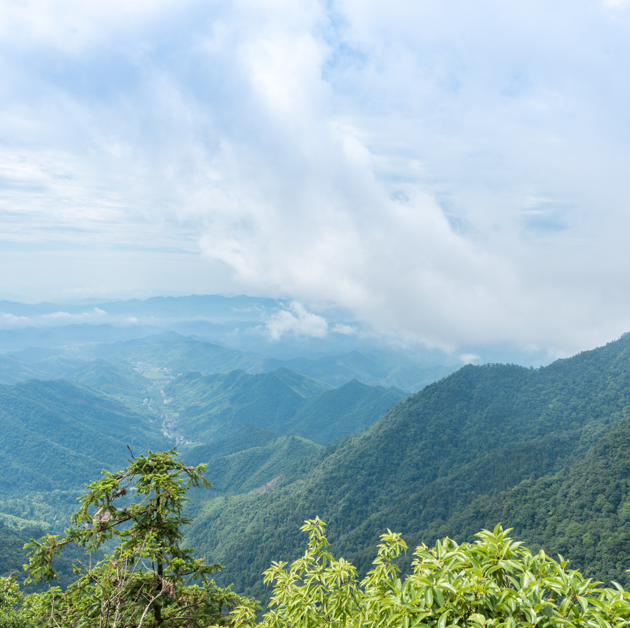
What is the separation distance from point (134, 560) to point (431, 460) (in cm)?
16023

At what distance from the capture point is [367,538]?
4370 inches

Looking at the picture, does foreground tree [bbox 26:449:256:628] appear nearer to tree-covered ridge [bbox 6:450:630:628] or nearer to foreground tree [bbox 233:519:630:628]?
tree-covered ridge [bbox 6:450:630:628]

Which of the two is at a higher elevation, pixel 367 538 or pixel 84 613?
pixel 84 613

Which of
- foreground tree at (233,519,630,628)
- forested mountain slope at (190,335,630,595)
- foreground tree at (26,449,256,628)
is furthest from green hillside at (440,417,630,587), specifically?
foreground tree at (233,519,630,628)

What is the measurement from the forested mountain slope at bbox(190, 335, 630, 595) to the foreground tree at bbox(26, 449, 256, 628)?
9733 cm

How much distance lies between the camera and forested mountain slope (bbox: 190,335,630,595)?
115 m

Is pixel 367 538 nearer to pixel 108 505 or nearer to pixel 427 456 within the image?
pixel 427 456

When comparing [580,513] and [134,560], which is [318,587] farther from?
[580,513]

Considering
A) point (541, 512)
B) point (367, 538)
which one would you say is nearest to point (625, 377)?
point (541, 512)

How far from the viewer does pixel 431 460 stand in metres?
150

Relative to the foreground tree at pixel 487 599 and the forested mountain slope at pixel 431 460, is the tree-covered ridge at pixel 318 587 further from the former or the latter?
the forested mountain slope at pixel 431 460

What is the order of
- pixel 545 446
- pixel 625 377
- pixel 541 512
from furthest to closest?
pixel 625 377
pixel 545 446
pixel 541 512

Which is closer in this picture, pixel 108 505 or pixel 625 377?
pixel 108 505

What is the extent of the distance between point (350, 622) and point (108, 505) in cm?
725
